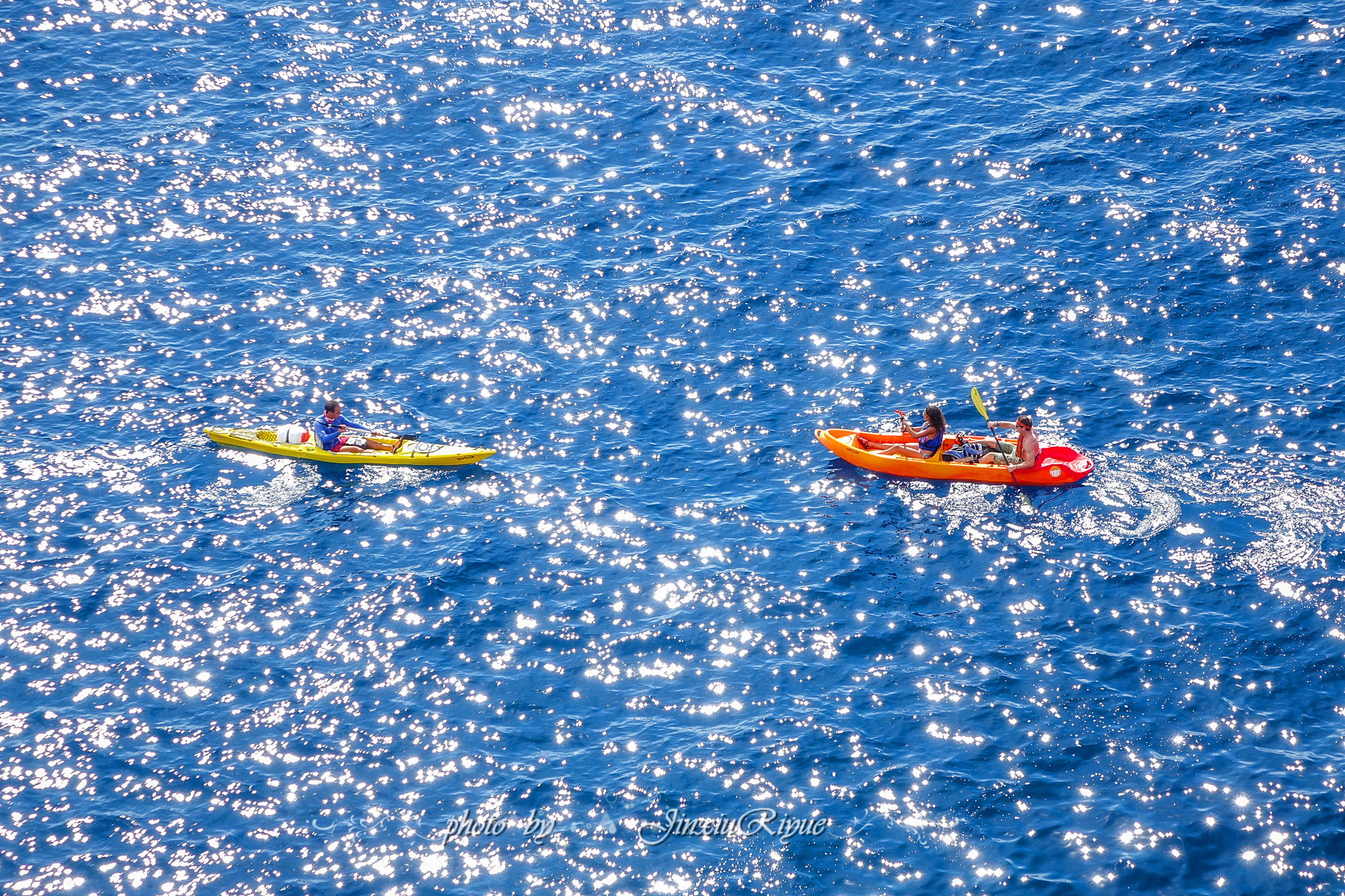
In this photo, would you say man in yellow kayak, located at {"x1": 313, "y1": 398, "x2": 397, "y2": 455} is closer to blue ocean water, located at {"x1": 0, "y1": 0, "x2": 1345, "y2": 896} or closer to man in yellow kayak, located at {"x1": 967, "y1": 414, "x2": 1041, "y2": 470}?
blue ocean water, located at {"x1": 0, "y1": 0, "x2": 1345, "y2": 896}

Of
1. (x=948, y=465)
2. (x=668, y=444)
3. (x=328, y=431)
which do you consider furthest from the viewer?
(x=668, y=444)

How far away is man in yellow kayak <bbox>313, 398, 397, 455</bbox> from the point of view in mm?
28828

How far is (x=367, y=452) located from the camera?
95.5 ft

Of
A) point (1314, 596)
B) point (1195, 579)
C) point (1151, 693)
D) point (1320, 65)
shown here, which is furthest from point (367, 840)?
point (1320, 65)

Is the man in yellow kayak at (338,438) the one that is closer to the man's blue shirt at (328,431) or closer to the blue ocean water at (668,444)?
the man's blue shirt at (328,431)

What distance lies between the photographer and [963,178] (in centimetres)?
3675

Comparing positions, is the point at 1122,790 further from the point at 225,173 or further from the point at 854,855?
the point at 225,173

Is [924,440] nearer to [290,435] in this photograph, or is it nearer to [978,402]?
[978,402]

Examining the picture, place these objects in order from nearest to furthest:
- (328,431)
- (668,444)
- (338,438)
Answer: (328,431) → (338,438) → (668,444)

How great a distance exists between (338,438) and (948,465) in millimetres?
15588

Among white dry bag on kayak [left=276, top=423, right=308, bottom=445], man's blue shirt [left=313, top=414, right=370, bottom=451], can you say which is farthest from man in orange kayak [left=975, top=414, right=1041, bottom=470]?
white dry bag on kayak [left=276, top=423, right=308, bottom=445]

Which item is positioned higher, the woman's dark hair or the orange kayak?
the woman's dark hair

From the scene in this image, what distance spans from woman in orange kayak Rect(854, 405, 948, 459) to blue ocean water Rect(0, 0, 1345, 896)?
91 centimetres

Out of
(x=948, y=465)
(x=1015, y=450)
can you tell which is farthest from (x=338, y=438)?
(x=1015, y=450)
